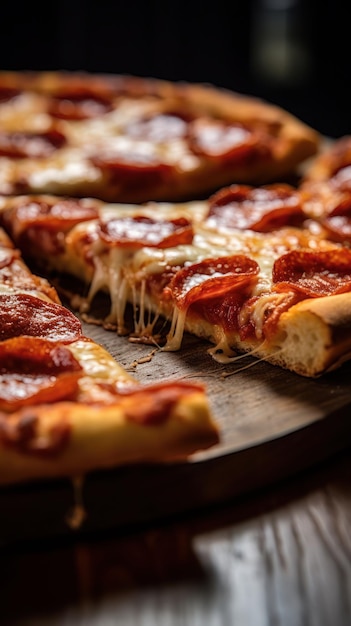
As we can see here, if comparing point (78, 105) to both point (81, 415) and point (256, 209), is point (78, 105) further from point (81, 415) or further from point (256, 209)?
point (81, 415)

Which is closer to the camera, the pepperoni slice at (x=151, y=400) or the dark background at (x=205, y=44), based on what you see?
the pepperoni slice at (x=151, y=400)

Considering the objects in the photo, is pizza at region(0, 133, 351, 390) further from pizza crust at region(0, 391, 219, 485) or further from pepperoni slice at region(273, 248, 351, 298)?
pizza crust at region(0, 391, 219, 485)

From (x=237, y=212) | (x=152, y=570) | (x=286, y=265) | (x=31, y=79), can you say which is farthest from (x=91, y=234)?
(x=31, y=79)

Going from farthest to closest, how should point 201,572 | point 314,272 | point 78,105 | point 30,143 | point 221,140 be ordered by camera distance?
point 78,105
point 221,140
point 30,143
point 314,272
point 201,572

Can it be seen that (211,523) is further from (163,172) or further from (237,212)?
(163,172)

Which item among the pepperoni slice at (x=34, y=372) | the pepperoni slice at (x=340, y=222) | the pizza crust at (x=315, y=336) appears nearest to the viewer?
the pepperoni slice at (x=34, y=372)

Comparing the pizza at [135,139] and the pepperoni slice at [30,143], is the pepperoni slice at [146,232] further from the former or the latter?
the pepperoni slice at [30,143]

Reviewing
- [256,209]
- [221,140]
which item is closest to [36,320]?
[256,209]

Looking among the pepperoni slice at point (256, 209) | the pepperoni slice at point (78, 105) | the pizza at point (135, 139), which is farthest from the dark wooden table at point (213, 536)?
the pepperoni slice at point (78, 105)
